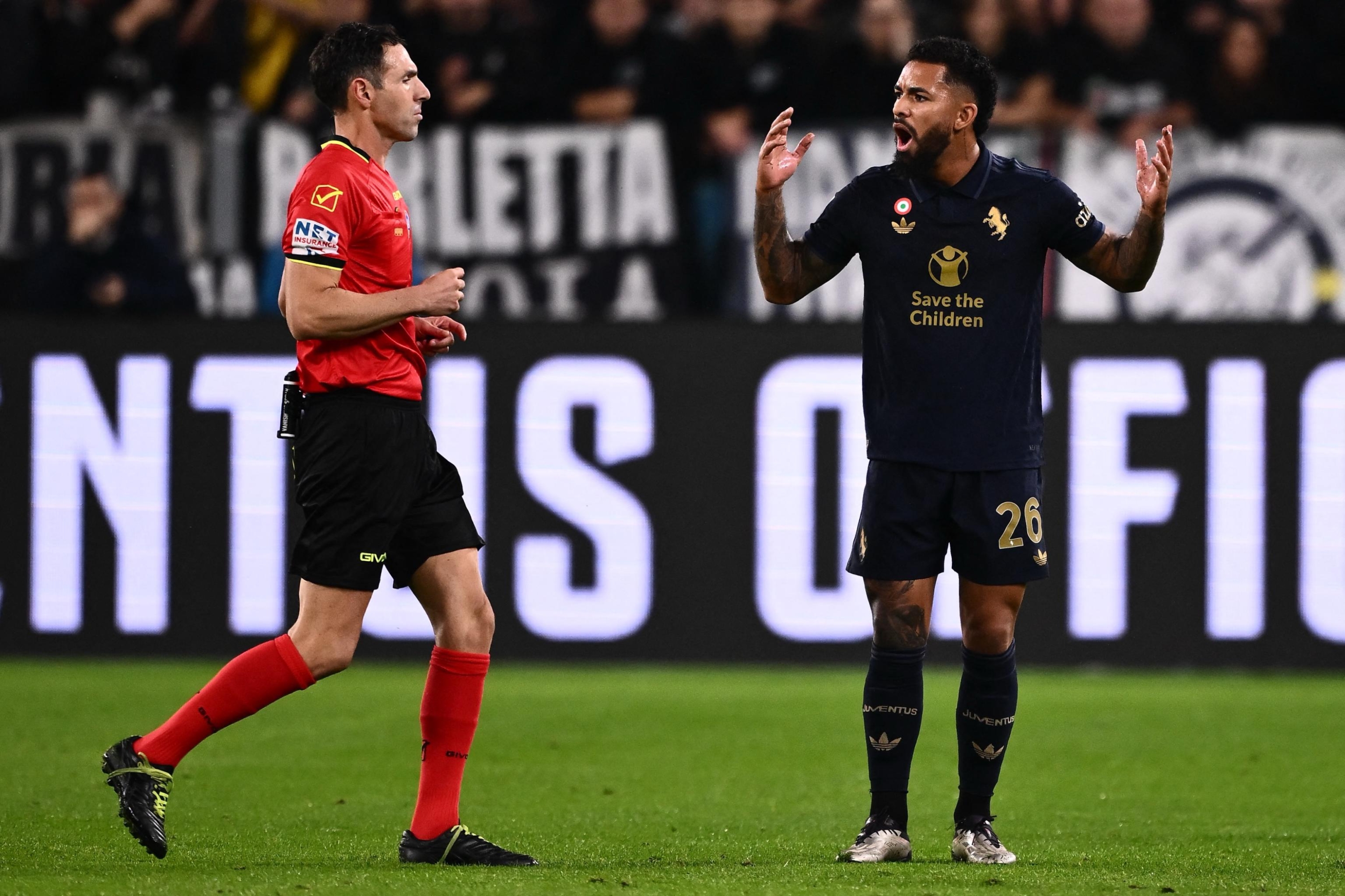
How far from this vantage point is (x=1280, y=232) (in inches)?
388

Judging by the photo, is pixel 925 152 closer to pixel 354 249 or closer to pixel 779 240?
pixel 779 240

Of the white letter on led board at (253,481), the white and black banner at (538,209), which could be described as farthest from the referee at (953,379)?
the white and black banner at (538,209)

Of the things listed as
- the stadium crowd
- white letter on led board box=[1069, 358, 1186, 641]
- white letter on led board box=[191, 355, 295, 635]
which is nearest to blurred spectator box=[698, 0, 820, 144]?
the stadium crowd

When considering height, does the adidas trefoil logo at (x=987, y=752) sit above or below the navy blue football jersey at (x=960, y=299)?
below

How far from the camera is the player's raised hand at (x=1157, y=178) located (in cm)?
464

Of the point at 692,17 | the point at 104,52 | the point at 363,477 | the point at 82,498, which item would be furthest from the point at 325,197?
the point at 104,52

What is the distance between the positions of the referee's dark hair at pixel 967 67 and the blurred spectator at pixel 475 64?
580 cm

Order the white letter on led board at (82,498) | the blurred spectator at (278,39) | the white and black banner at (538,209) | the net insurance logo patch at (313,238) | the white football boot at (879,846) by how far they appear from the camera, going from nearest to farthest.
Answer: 1. the net insurance logo patch at (313,238)
2. the white football boot at (879,846)
3. the white letter on led board at (82,498)
4. the white and black banner at (538,209)
5. the blurred spectator at (278,39)

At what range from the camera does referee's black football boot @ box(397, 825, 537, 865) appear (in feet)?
14.9

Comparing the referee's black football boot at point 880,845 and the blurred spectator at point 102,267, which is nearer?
the referee's black football boot at point 880,845

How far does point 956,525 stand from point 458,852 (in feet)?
4.82

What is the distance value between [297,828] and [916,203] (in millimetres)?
2393

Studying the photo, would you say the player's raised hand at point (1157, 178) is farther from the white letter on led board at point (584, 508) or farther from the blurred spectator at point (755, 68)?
the blurred spectator at point (755, 68)

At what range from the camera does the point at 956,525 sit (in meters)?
4.75
